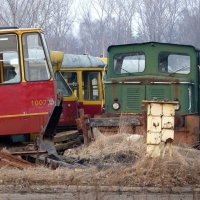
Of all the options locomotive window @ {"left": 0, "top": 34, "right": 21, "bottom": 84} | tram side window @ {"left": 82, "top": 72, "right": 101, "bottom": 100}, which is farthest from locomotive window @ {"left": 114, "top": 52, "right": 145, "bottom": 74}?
locomotive window @ {"left": 0, "top": 34, "right": 21, "bottom": 84}

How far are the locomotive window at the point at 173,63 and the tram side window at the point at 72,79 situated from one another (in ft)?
12.4

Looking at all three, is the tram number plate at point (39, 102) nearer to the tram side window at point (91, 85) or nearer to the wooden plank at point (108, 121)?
the wooden plank at point (108, 121)

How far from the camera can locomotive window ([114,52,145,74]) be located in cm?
1370

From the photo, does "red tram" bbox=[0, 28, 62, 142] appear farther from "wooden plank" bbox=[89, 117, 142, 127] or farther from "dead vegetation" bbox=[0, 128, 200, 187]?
"dead vegetation" bbox=[0, 128, 200, 187]

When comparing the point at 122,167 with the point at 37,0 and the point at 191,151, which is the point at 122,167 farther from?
the point at 37,0

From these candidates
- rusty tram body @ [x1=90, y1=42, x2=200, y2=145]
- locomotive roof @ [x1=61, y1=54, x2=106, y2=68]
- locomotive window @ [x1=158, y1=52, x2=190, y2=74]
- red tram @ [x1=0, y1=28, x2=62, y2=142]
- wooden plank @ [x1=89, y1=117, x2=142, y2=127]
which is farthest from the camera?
locomotive roof @ [x1=61, y1=54, x2=106, y2=68]

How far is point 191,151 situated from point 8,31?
13.2ft

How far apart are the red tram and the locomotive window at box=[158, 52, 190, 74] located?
10.9 ft

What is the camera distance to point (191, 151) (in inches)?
408

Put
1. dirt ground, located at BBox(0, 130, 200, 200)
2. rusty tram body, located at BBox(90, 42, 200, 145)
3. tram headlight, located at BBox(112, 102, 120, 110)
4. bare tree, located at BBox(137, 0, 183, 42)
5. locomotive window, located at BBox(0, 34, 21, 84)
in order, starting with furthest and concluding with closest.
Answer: bare tree, located at BBox(137, 0, 183, 42), tram headlight, located at BBox(112, 102, 120, 110), rusty tram body, located at BBox(90, 42, 200, 145), locomotive window, located at BBox(0, 34, 21, 84), dirt ground, located at BBox(0, 130, 200, 200)

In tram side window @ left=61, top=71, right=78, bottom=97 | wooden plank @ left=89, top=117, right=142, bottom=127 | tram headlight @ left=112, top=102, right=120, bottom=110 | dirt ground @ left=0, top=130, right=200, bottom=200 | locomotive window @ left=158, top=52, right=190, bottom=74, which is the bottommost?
dirt ground @ left=0, top=130, right=200, bottom=200

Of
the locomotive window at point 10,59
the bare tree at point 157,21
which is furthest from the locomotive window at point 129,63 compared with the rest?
the bare tree at point 157,21

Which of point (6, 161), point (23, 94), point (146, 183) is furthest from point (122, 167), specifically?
point (23, 94)

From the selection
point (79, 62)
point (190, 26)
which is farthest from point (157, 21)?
point (79, 62)
